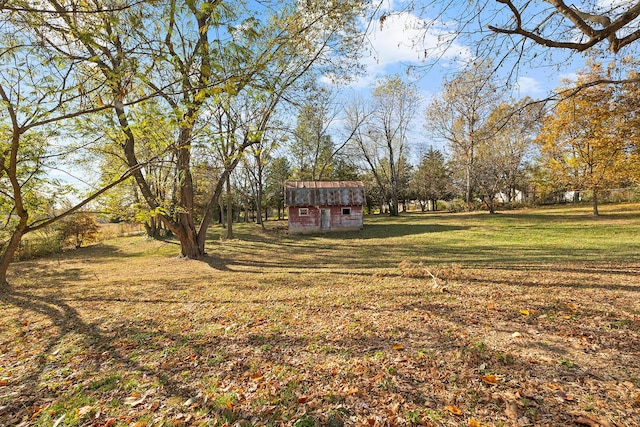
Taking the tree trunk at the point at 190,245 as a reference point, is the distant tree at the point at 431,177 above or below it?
above

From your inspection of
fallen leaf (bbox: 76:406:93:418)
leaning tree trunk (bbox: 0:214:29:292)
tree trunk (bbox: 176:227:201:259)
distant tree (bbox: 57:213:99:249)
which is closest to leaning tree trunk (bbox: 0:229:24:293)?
leaning tree trunk (bbox: 0:214:29:292)

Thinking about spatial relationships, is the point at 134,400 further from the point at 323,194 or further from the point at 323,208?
the point at 323,194

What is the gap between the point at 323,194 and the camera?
82.3ft

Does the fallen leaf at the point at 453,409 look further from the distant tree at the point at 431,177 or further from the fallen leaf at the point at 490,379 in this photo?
the distant tree at the point at 431,177

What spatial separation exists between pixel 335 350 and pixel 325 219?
21.0 meters

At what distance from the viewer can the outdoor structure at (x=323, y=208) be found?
80.6 ft

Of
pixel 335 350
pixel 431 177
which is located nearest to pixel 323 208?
pixel 335 350

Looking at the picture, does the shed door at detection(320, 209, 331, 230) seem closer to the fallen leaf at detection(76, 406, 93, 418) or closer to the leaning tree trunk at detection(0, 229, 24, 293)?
the leaning tree trunk at detection(0, 229, 24, 293)

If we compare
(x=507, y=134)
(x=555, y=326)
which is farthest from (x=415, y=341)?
(x=507, y=134)

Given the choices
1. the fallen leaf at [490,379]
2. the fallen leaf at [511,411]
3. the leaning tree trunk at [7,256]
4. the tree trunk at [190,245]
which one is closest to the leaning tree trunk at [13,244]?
the leaning tree trunk at [7,256]

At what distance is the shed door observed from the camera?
2481 centimetres

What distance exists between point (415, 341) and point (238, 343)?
2496mm

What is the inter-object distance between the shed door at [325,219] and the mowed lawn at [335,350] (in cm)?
1589

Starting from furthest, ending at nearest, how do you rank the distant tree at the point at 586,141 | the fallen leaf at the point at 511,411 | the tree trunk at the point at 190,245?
the distant tree at the point at 586,141, the tree trunk at the point at 190,245, the fallen leaf at the point at 511,411
